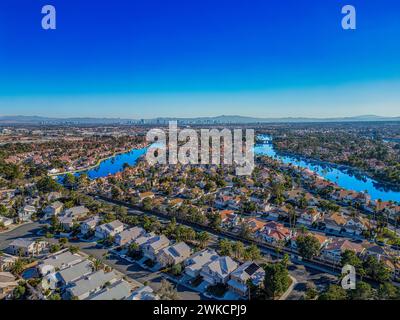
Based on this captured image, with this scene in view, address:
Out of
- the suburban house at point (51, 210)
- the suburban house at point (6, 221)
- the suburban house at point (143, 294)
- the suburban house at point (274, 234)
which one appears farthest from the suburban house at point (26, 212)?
the suburban house at point (274, 234)

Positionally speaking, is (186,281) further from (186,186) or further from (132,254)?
(186,186)

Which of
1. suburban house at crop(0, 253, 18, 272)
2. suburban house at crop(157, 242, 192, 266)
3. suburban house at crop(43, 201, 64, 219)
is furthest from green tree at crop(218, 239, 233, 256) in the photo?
suburban house at crop(43, 201, 64, 219)

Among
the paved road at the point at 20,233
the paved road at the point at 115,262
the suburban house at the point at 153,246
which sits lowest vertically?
the paved road at the point at 115,262

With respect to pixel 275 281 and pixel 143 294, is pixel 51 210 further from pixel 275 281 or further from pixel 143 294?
pixel 275 281

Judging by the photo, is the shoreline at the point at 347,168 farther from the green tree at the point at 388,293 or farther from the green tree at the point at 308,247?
the green tree at the point at 388,293

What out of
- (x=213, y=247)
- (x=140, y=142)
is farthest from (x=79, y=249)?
(x=140, y=142)

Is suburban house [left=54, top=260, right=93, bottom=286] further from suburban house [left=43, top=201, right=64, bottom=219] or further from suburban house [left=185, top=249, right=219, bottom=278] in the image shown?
suburban house [left=43, top=201, right=64, bottom=219]
